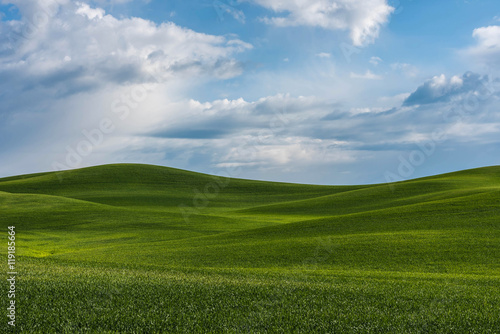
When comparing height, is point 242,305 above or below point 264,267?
above

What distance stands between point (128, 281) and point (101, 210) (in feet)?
140

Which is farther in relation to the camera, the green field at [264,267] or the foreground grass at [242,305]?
the green field at [264,267]

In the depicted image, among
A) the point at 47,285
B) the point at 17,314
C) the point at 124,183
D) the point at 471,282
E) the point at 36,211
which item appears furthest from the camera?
the point at 124,183

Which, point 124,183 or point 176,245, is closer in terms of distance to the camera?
point 176,245

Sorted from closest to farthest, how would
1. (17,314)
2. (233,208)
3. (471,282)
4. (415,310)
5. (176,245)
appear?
(17,314), (415,310), (471,282), (176,245), (233,208)

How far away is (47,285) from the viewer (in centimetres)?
1317

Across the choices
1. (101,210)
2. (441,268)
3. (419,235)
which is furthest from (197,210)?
(441,268)

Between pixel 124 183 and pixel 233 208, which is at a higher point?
pixel 124 183

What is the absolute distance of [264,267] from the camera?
24.9 meters

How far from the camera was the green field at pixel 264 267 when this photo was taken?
10781mm

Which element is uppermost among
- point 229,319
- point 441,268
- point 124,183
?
point 124,183

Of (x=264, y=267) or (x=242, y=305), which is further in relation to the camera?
(x=264, y=267)

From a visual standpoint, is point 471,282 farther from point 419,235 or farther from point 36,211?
point 36,211

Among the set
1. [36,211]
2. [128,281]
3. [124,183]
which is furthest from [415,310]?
[124,183]
